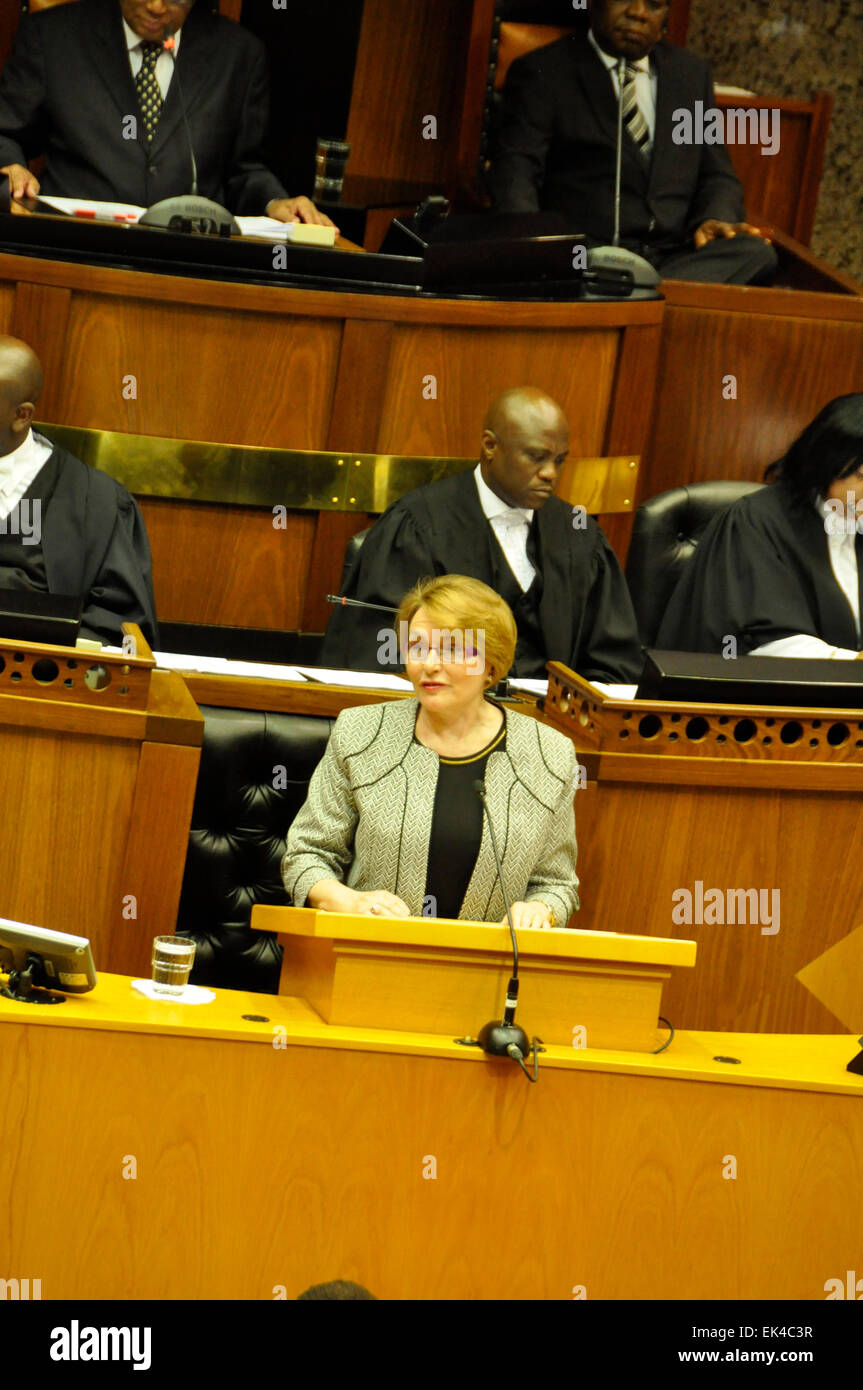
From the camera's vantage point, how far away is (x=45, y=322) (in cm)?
424

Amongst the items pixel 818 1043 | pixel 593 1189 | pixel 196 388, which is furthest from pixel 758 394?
pixel 593 1189

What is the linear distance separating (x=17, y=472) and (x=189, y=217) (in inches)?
35.2

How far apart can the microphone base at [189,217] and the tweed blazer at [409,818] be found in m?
2.03

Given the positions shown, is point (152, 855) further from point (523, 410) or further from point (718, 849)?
point (523, 410)

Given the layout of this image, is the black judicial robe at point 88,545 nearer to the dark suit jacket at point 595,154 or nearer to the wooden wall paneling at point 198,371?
the wooden wall paneling at point 198,371

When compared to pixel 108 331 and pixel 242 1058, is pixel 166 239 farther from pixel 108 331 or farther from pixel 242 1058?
pixel 242 1058

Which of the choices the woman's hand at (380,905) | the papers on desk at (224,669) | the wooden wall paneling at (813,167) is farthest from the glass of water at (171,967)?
the wooden wall paneling at (813,167)

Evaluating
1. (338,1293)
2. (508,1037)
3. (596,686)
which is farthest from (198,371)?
(338,1293)

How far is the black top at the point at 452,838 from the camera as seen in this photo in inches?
107

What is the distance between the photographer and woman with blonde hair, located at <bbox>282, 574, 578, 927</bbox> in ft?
8.76

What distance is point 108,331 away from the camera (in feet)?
14.1

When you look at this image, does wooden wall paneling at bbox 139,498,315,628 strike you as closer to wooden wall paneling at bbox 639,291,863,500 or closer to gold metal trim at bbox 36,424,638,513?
gold metal trim at bbox 36,424,638,513

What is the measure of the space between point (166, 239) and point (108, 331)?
0.82ft
